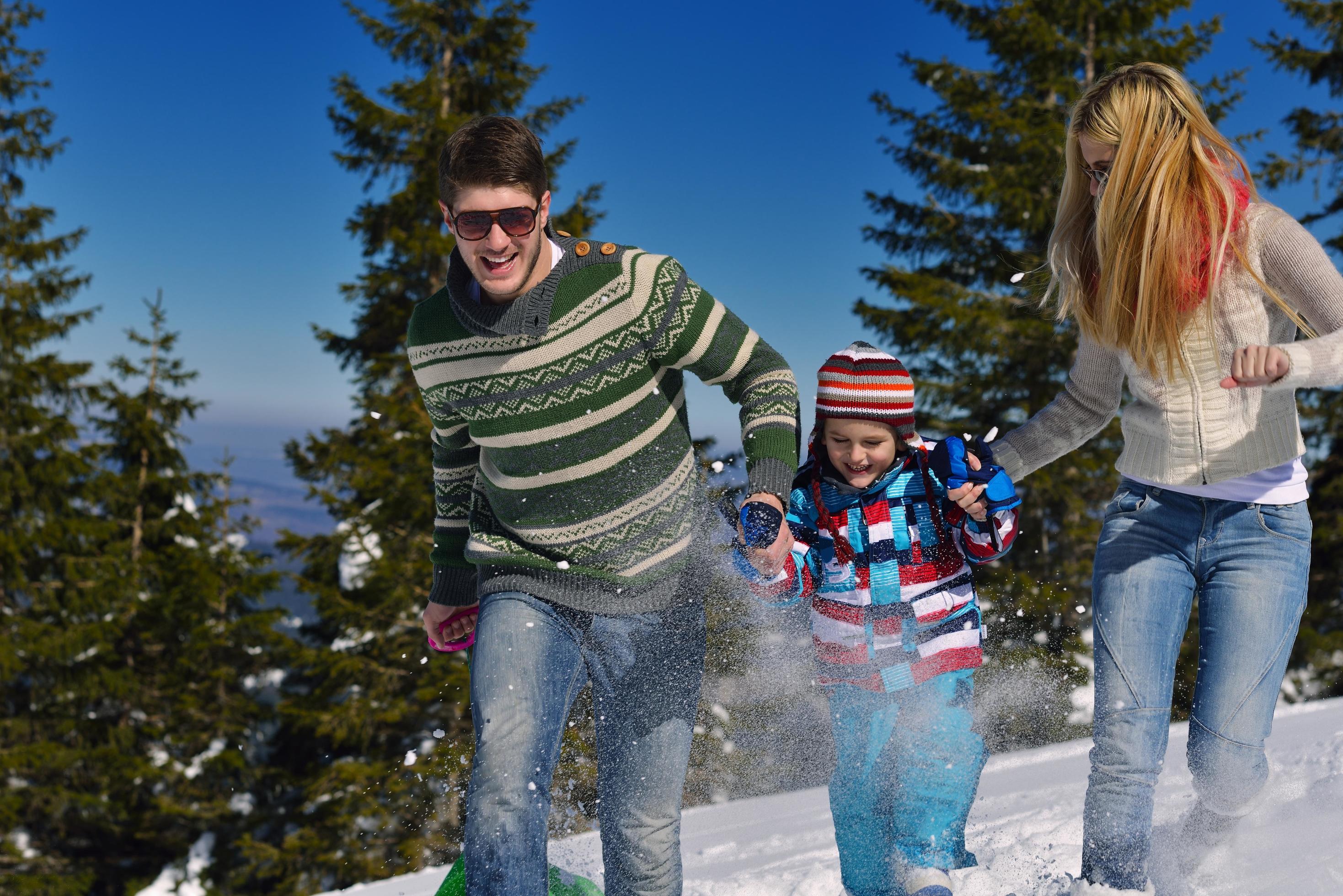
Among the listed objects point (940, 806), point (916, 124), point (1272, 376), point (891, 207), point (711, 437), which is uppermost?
point (916, 124)

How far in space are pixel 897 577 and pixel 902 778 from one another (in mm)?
568

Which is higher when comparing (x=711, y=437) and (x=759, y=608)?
(x=711, y=437)

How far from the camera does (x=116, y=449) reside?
55.3 feet

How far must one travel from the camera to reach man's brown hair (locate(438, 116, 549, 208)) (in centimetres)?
227

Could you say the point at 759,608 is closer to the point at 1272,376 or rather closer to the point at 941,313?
the point at 1272,376

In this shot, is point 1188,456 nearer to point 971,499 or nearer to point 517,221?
point 971,499

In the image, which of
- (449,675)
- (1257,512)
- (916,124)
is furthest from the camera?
(916,124)

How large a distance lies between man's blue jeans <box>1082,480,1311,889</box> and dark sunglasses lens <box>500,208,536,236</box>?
5.47 ft

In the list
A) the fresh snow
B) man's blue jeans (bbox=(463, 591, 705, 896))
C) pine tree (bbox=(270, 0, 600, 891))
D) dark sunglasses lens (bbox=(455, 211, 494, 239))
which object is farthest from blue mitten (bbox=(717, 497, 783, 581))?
the fresh snow

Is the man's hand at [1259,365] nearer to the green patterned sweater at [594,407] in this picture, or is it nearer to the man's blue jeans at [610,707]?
the green patterned sweater at [594,407]

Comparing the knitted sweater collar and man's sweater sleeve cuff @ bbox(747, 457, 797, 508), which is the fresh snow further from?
man's sweater sleeve cuff @ bbox(747, 457, 797, 508)

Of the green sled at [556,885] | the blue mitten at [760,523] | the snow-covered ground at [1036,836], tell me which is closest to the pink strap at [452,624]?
the green sled at [556,885]

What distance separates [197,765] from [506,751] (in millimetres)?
15282

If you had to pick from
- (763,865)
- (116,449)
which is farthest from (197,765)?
(763,865)
